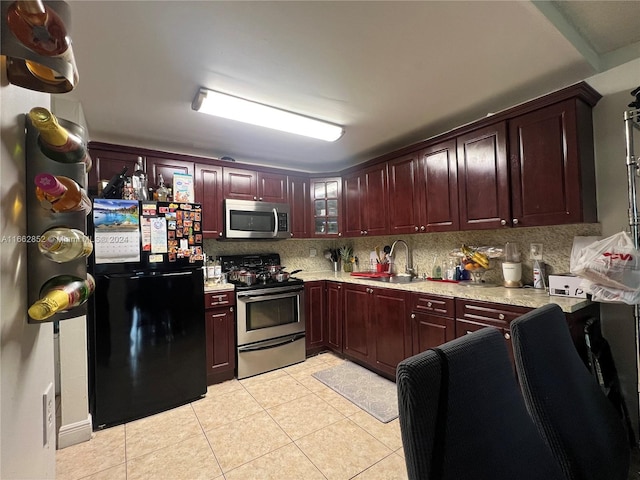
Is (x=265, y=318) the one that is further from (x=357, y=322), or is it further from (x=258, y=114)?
(x=258, y=114)

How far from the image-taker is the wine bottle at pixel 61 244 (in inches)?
24.0

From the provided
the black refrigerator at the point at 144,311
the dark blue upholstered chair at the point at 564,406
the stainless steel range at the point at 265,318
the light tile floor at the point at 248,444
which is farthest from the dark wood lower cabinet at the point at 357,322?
the dark blue upholstered chair at the point at 564,406

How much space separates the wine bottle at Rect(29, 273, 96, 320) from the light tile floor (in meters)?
1.57

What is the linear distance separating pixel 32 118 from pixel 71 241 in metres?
0.26

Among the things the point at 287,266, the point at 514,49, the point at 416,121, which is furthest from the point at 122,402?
the point at 514,49

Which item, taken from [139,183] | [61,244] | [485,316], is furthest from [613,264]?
[139,183]

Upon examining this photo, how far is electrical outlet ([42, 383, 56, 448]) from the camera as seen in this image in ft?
2.33

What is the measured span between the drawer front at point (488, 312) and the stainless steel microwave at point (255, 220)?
211cm

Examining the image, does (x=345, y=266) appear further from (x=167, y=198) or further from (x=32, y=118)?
(x=32, y=118)

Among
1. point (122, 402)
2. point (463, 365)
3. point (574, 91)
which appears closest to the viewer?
point (463, 365)

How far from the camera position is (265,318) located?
3.04 meters

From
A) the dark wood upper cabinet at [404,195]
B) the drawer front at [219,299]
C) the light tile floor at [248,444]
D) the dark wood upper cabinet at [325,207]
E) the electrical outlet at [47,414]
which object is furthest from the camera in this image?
the dark wood upper cabinet at [325,207]

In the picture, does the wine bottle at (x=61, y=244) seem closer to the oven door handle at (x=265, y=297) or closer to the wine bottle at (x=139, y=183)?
the wine bottle at (x=139, y=183)

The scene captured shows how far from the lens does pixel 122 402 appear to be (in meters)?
2.21
